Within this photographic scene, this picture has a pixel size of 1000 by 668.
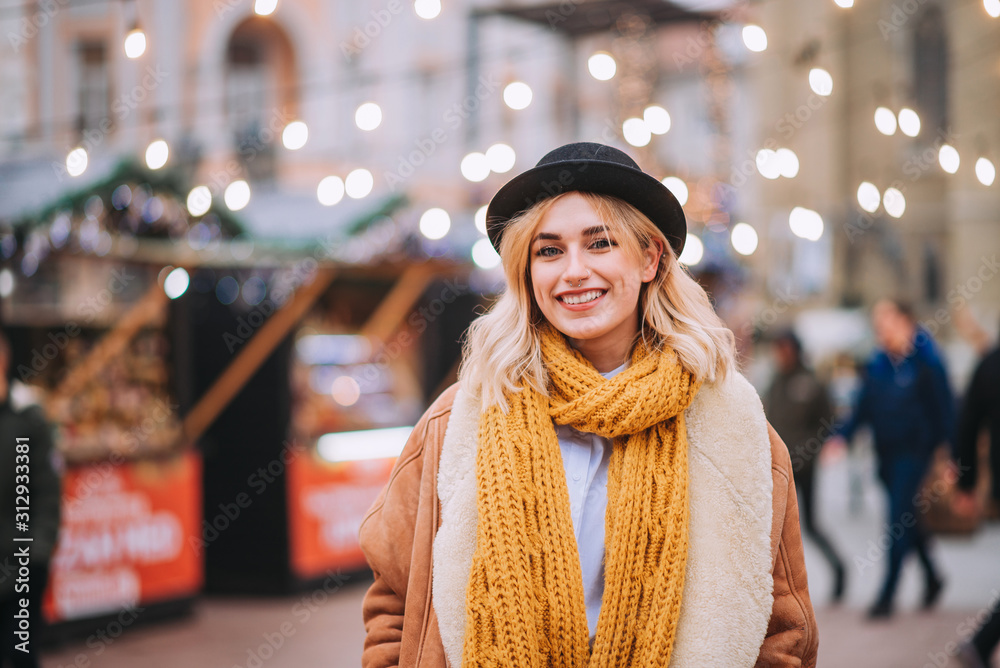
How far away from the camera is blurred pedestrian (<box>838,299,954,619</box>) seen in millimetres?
6352

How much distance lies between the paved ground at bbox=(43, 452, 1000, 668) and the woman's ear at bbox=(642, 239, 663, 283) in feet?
13.6

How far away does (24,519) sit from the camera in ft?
13.3

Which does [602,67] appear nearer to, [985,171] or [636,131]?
[636,131]

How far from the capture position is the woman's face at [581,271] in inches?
74.9

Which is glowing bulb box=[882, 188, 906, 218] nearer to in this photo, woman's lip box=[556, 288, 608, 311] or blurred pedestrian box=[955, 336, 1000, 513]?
blurred pedestrian box=[955, 336, 1000, 513]

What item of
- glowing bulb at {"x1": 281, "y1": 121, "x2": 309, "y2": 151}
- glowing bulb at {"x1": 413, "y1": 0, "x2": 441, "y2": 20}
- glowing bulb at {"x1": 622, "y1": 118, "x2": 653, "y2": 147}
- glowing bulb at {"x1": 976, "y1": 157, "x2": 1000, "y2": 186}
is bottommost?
glowing bulb at {"x1": 976, "y1": 157, "x2": 1000, "y2": 186}

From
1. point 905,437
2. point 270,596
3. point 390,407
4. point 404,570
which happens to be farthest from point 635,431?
point 390,407

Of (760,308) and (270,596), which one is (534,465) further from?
(760,308)

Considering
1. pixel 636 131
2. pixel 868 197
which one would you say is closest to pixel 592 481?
pixel 868 197

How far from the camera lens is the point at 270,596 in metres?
7.27

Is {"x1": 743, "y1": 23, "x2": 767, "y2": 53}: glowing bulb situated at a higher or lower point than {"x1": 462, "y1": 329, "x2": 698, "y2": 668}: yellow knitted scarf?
higher

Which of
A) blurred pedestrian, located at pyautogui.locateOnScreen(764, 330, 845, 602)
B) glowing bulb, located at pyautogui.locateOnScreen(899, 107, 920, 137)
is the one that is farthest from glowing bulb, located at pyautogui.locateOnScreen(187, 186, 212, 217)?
glowing bulb, located at pyautogui.locateOnScreen(899, 107, 920, 137)

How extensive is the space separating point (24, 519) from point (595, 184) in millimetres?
3346

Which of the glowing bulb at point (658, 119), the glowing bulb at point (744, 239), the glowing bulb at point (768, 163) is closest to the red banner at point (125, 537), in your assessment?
the glowing bulb at point (658, 119)
